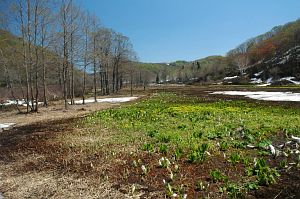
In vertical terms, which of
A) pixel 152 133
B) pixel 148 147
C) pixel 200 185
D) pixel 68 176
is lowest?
pixel 68 176

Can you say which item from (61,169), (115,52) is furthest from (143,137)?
(115,52)

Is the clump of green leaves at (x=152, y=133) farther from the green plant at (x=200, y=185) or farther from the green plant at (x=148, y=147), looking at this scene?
the green plant at (x=200, y=185)

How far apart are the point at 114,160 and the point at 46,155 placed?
321cm

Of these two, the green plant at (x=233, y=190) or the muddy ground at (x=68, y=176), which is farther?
the muddy ground at (x=68, y=176)

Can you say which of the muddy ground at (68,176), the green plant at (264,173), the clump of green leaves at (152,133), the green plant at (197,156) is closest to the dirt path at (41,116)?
the muddy ground at (68,176)

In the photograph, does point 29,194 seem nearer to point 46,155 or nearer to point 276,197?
point 46,155

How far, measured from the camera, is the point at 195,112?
22.1 metres


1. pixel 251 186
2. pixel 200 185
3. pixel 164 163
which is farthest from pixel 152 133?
pixel 251 186

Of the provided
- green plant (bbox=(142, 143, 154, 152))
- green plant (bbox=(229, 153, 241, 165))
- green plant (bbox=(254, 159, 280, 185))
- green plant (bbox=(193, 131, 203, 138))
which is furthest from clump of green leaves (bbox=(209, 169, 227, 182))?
green plant (bbox=(193, 131, 203, 138))

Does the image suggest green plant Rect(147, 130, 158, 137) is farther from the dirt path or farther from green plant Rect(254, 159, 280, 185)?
the dirt path

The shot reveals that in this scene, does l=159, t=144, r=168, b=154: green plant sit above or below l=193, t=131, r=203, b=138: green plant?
below

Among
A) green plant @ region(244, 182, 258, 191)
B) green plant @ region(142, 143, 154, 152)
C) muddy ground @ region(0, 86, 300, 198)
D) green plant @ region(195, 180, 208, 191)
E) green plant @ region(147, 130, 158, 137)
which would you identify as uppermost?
green plant @ region(147, 130, 158, 137)

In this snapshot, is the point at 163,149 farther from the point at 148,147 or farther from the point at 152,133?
the point at 152,133

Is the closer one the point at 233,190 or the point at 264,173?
the point at 233,190
